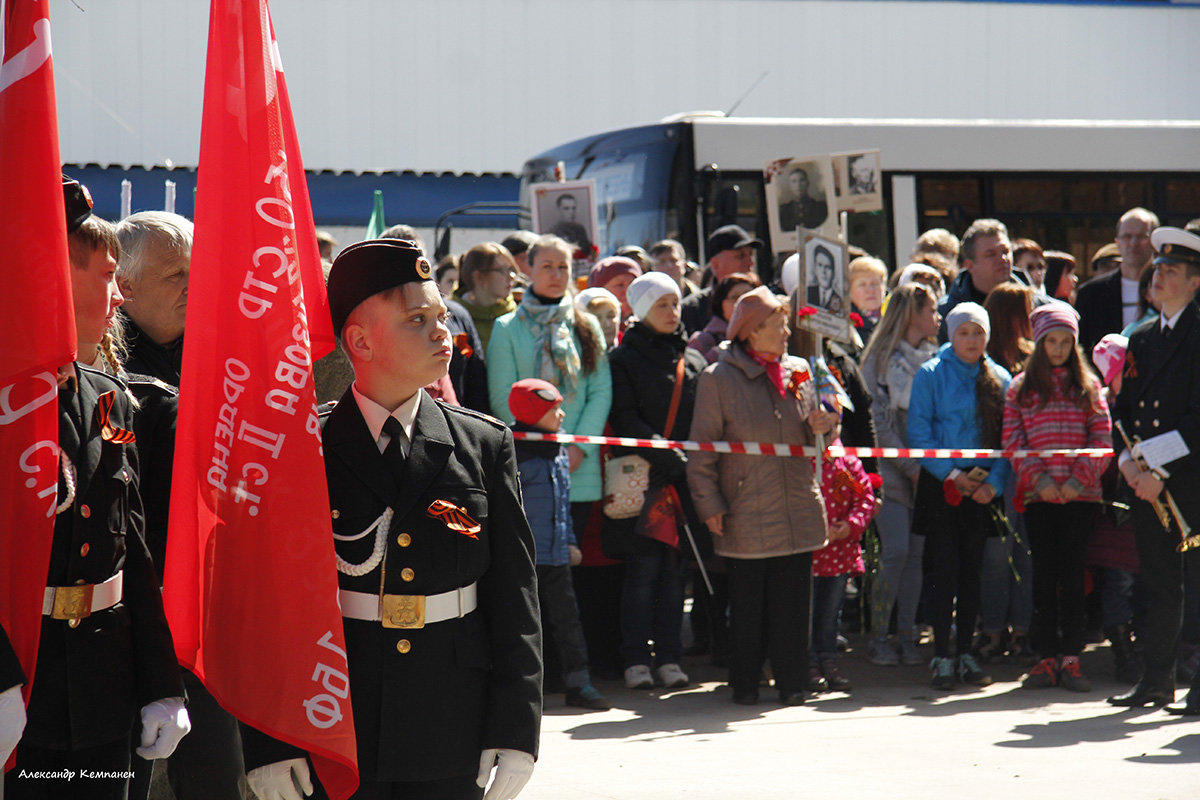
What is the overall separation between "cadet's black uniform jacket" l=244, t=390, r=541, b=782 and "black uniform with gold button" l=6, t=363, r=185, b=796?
1.13ft

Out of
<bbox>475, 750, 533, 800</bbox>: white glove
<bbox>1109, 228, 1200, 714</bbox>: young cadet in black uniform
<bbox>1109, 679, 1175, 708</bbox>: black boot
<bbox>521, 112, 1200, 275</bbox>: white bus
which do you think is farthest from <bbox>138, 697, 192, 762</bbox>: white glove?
<bbox>521, 112, 1200, 275</bbox>: white bus

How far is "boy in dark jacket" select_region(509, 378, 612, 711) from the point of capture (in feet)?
22.9

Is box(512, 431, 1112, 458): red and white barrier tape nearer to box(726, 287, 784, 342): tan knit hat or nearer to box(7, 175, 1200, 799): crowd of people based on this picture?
box(7, 175, 1200, 799): crowd of people

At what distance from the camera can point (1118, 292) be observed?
9789 mm

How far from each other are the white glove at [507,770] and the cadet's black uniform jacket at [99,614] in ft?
2.47

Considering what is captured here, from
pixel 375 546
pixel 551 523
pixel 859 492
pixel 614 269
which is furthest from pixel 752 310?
pixel 375 546

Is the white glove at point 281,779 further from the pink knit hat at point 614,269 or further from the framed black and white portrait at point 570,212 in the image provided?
the framed black and white portrait at point 570,212

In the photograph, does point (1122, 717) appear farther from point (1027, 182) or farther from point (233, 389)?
point (1027, 182)

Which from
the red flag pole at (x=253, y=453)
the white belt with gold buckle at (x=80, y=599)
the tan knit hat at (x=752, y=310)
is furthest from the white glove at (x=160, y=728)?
the tan knit hat at (x=752, y=310)

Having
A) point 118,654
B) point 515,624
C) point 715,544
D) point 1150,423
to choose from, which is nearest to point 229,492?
point 118,654

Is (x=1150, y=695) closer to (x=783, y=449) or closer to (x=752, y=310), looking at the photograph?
(x=783, y=449)

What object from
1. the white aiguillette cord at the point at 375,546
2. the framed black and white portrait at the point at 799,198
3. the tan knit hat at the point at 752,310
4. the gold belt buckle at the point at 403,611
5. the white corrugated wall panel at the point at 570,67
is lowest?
the gold belt buckle at the point at 403,611

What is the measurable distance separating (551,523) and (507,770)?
3.97m

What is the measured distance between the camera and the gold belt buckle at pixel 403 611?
119 inches
